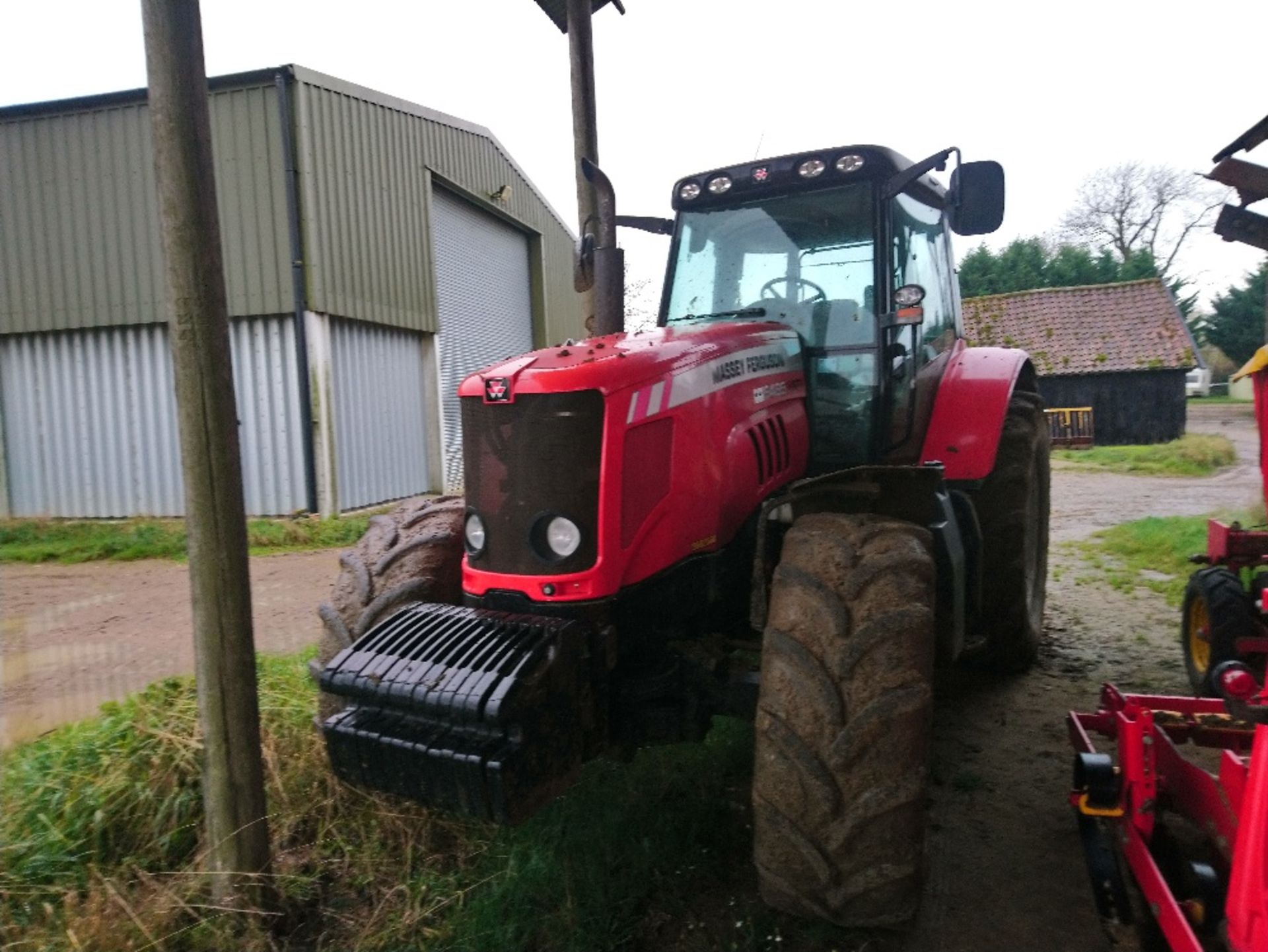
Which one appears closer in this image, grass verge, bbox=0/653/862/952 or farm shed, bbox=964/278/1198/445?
grass verge, bbox=0/653/862/952

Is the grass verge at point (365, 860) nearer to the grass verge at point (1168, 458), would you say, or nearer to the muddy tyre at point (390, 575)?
the muddy tyre at point (390, 575)

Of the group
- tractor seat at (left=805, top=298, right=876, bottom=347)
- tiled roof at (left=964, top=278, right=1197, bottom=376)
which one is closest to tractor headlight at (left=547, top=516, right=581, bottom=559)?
tractor seat at (left=805, top=298, right=876, bottom=347)

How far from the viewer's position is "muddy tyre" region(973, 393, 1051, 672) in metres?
4.35

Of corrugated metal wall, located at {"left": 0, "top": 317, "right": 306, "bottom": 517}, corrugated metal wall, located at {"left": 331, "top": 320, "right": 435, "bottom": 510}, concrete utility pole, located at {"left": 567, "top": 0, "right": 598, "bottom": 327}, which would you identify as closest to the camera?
concrete utility pole, located at {"left": 567, "top": 0, "right": 598, "bottom": 327}

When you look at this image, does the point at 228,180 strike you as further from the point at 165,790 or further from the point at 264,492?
the point at 165,790

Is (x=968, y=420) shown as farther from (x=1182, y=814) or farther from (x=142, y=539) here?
(x=142, y=539)

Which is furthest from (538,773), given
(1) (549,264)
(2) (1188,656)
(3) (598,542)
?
(1) (549,264)

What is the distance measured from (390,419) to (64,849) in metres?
9.63

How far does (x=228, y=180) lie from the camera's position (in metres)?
10.3

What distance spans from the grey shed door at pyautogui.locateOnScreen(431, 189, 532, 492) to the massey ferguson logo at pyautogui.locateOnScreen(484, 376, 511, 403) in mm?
9977

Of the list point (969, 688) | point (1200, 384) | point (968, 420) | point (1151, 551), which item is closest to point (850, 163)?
point (968, 420)

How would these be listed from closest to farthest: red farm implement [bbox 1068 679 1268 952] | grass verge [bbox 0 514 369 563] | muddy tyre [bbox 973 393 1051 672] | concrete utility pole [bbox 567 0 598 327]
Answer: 1. red farm implement [bbox 1068 679 1268 952]
2. muddy tyre [bbox 973 393 1051 672]
3. concrete utility pole [bbox 567 0 598 327]
4. grass verge [bbox 0 514 369 563]

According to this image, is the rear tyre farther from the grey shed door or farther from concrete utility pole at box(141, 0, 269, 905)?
the grey shed door

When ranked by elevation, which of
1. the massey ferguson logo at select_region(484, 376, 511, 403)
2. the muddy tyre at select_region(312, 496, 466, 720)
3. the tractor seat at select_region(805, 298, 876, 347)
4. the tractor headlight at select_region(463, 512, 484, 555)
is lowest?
the muddy tyre at select_region(312, 496, 466, 720)
